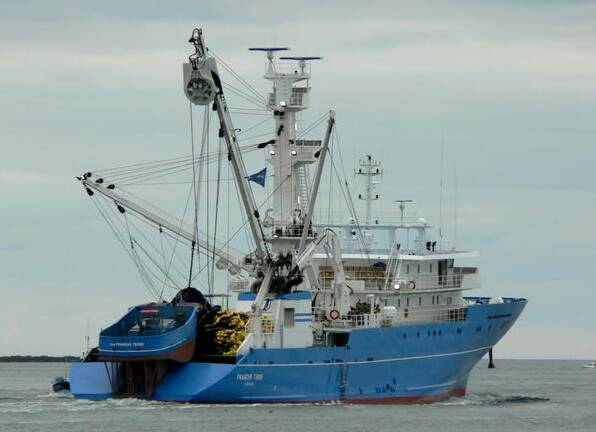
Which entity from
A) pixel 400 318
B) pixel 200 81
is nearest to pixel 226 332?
pixel 200 81

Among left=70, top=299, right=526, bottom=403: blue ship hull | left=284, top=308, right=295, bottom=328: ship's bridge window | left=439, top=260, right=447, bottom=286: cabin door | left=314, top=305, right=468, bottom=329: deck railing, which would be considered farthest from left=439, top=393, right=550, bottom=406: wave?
left=284, top=308, right=295, bottom=328: ship's bridge window

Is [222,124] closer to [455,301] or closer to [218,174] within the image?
[218,174]

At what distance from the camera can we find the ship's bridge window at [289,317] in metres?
61.7

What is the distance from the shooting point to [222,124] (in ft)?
197

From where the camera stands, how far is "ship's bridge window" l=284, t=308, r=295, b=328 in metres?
61.7

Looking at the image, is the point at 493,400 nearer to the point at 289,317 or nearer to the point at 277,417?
the point at 289,317

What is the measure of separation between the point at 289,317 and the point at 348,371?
2.84 metres

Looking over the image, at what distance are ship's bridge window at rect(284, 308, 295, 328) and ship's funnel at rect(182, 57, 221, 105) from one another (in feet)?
26.4

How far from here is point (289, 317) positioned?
203ft

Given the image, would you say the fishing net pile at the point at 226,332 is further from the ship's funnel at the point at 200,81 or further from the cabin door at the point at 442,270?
the cabin door at the point at 442,270

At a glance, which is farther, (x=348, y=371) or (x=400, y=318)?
(x=400, y=318)

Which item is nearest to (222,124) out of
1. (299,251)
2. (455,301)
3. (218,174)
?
(218,174)

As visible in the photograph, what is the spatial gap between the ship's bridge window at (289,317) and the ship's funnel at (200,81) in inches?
316

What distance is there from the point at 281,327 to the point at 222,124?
7.38 metres
